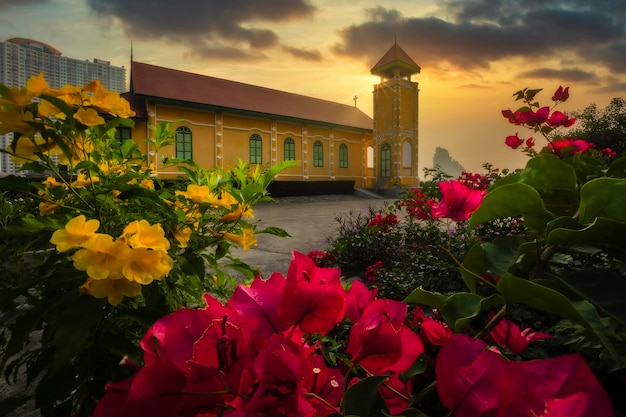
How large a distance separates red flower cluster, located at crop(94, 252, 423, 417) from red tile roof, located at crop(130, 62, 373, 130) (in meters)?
17.2

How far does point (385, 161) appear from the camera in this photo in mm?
22703

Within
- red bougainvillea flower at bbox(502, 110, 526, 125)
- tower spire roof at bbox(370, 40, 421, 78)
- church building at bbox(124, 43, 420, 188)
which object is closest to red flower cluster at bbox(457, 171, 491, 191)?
red bougainvillea flower at bbox(502, 110, 526, 125)

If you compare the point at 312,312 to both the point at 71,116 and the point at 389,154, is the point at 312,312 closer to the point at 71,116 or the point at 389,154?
the point at 71,116

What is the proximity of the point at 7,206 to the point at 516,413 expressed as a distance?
6.71 feet

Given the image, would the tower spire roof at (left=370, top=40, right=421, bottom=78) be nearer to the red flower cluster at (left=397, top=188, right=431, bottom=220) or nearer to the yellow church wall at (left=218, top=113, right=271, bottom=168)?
the yellow church wall at (left=218, top=113, right=271, bottom=168)

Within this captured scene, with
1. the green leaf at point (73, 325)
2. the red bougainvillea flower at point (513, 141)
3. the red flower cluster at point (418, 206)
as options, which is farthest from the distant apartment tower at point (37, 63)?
the green leaf at point (73, 325)

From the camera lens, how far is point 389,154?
22.5 metres

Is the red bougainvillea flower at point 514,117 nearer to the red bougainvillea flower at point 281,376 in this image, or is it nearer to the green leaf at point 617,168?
the green leaf at point 617,168

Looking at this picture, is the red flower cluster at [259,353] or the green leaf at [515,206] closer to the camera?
the red flower cluster at [259,353]

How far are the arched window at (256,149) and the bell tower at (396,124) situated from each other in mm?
7840

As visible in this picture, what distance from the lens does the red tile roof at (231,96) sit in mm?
16656

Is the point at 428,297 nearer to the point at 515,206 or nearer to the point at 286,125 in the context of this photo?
the point at 515,206

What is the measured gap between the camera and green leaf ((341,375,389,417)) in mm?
391

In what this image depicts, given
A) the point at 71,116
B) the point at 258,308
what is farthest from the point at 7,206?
the point at 258,308
